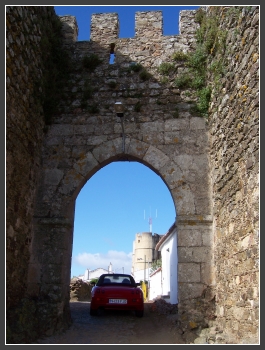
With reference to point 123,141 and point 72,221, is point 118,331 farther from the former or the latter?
point 123,141

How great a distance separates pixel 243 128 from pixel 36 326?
391 centimetres

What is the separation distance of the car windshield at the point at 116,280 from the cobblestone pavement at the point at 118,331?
2.21 ft

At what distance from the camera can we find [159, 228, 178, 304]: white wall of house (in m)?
11.2

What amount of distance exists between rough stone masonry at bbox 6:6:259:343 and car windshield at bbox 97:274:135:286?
1954 millimetres

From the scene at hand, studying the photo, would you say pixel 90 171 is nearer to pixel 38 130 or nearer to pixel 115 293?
pixel 38 130

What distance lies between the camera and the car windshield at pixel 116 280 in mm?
8320

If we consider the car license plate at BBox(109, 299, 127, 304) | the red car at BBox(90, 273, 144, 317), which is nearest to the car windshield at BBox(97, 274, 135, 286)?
the red car at BBox(90, 273, 144, 317)

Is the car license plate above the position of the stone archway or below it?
below

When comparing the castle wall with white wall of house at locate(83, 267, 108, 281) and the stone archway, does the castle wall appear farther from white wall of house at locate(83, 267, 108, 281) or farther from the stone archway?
the stone archway

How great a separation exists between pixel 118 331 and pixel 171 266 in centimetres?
639

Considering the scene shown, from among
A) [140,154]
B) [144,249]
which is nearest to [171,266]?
[140,154]

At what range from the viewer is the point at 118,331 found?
20.5 feet

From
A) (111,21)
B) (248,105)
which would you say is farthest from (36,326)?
(111,21)

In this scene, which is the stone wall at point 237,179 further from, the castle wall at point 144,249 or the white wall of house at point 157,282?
the castle wall at point 144,249
